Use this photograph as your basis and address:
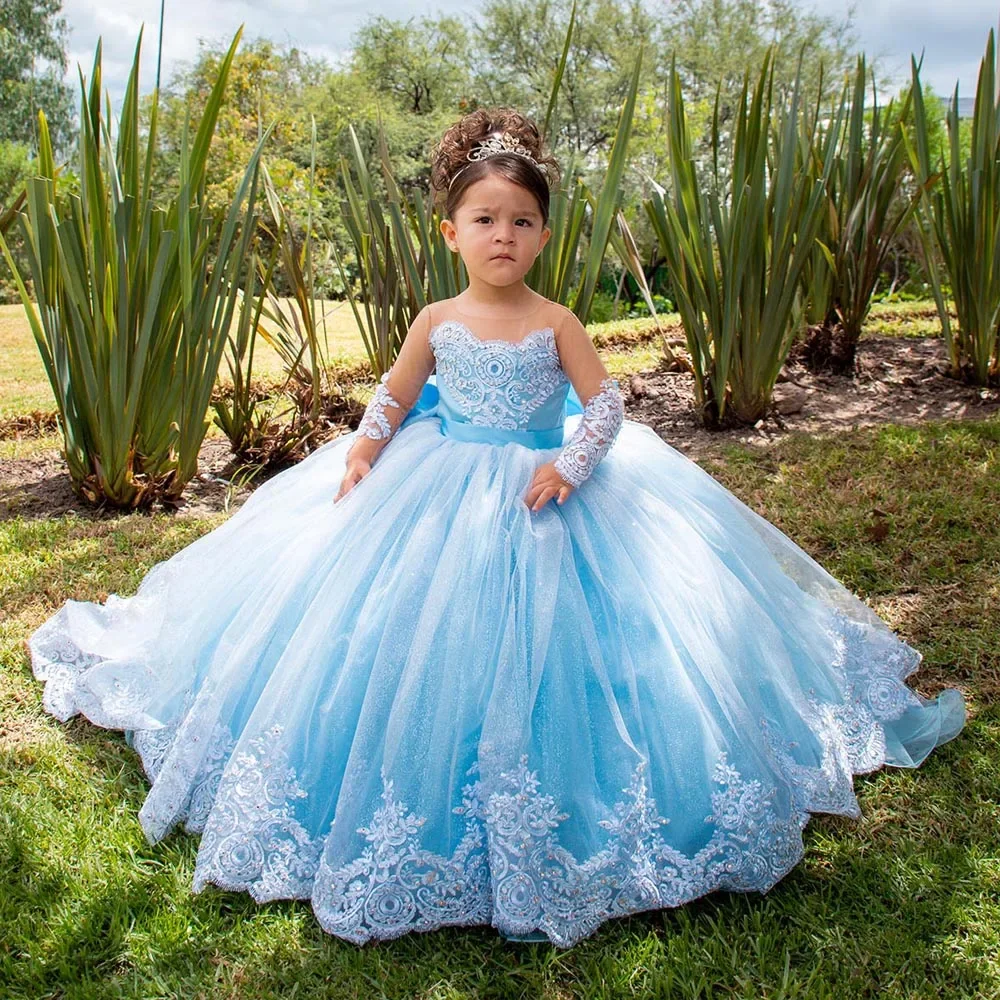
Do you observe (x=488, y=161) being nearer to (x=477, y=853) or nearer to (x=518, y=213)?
(x=518, y=213)

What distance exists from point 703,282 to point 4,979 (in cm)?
341

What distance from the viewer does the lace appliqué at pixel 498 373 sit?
6.63ft

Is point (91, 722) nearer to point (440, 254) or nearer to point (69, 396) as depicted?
point (69, 396)

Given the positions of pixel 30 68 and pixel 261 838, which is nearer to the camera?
pixel 261 838

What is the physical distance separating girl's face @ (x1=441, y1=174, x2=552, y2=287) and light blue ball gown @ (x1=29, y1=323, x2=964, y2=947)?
15 cm

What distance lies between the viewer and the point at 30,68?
25391 millimetres

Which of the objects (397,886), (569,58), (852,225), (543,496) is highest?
(569,58)

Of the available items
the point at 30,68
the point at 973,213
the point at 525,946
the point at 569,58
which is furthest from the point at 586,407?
the point at 30,68

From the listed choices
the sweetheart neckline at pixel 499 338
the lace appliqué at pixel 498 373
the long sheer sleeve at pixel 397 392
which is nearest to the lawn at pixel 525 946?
the long sheer sleeve at pixel 397 392

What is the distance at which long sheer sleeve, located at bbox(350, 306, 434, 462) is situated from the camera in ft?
7.09

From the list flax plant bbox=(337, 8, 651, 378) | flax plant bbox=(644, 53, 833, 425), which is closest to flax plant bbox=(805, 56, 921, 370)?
flax plant bbox=(644, 53, 833, 425)

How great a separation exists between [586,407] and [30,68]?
28.8 m

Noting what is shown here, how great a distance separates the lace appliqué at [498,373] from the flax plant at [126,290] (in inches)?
53.6

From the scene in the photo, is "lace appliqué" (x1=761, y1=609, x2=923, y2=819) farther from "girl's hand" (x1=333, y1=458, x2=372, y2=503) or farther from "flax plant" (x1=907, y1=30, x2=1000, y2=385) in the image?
"flax plant" (x1=907, y1=30, x2=1000, y2=385)
